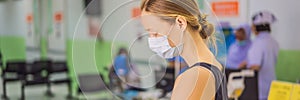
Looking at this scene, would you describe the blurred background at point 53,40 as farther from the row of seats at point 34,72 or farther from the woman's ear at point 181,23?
the woman's ear at point 181,23

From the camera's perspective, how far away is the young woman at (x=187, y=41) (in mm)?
883

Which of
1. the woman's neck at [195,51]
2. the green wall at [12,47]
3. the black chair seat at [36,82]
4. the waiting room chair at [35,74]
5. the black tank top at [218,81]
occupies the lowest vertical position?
the black chair seat at [36,82]

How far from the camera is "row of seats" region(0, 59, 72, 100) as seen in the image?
557 centimetres

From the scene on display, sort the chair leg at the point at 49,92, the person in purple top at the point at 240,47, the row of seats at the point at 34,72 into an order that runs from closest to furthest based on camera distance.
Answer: the person in purple top at the point at 240,47 → the row of seats at the point at 34,72 → the chair leg at the point at 49,92

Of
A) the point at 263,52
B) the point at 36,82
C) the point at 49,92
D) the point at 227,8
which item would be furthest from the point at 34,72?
the point at 263,52

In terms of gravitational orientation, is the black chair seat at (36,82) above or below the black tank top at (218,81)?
below

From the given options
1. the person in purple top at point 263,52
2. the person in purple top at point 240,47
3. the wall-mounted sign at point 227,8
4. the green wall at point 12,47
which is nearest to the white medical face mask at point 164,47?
the person in purple top at point 263,52

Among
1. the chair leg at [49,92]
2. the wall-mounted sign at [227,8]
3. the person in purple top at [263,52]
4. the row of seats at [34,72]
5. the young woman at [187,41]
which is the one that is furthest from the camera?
the chair leg at [49,92]

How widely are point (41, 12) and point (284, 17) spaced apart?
14.3 ft

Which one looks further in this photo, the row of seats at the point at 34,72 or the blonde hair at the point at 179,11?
the row of seats at the point at 34,72

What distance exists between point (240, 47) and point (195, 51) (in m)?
2.84

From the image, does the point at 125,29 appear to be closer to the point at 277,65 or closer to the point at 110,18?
the point at 110,18

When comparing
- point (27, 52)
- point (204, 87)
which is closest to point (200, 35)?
point (204, 87)

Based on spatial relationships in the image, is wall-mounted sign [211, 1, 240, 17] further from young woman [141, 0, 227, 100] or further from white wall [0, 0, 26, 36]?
white wall [0, 0, 26, 36]
